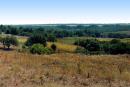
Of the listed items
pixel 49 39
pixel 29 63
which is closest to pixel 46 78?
pixel 29 63

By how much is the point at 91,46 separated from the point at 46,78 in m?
84.2

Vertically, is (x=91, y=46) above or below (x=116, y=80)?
below

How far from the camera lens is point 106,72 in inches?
435

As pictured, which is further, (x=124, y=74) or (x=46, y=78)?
(x=124, y=74)

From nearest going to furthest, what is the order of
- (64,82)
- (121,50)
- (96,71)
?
(64,82)
(96,71)
(121,50)

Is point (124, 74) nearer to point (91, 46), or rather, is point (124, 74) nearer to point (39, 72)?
point (39, 72)

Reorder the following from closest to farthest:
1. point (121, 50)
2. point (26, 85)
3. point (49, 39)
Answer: point (26, 85)
point (121, 50)
point (49, 39)

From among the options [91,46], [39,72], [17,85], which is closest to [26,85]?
[17,85]

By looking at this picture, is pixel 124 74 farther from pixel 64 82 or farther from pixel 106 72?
pixel 64 82

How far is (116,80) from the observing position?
9.87m

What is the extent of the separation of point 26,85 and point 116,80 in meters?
3.27

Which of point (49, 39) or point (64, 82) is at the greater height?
point (64, 82)

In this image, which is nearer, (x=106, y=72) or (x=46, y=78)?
(x=46, y=78)

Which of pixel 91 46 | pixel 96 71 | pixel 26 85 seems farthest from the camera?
pixel 91 46
